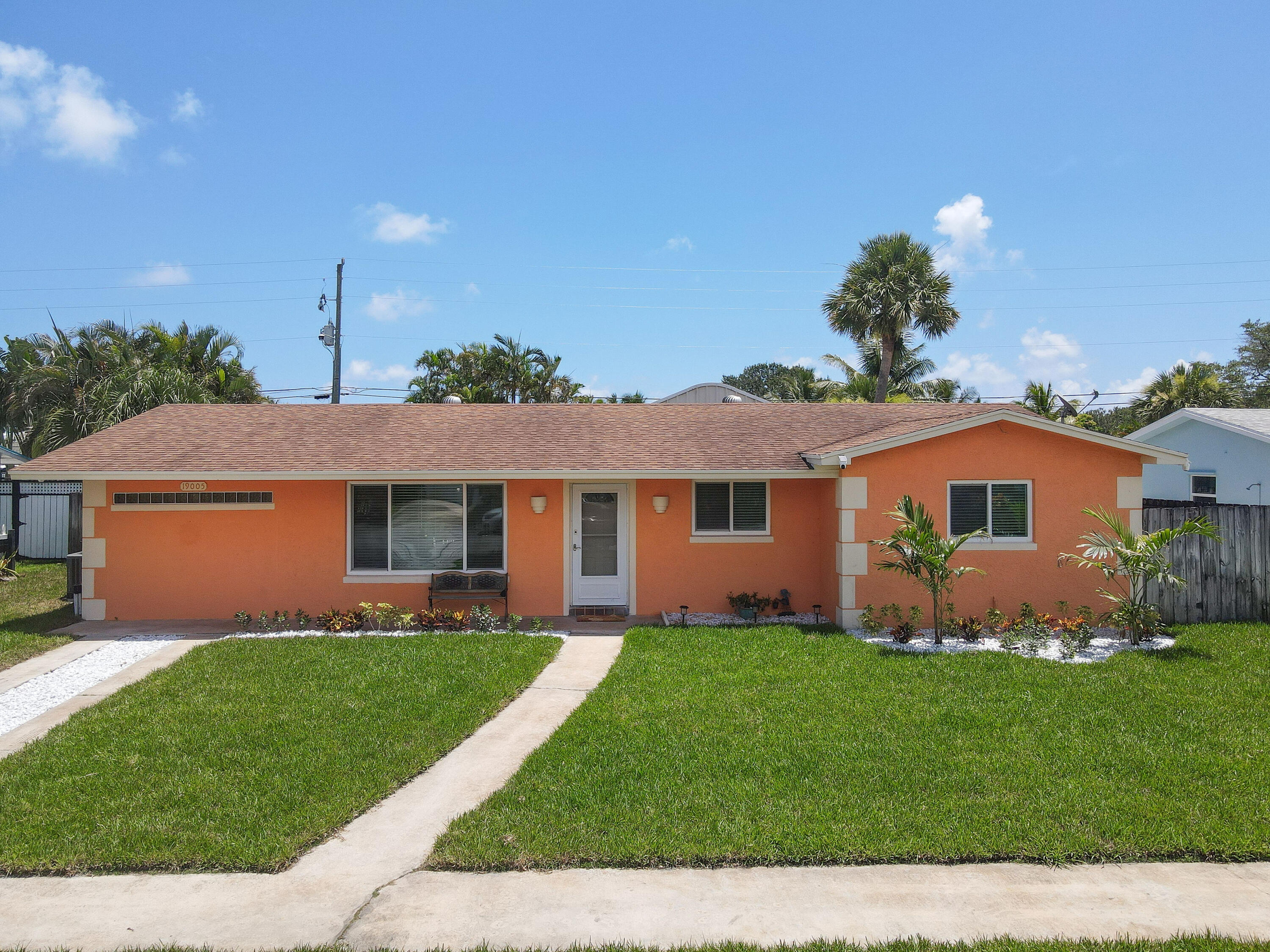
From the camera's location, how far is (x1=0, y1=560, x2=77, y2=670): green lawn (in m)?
9.80

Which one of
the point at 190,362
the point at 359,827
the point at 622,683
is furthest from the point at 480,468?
the point at 190,362

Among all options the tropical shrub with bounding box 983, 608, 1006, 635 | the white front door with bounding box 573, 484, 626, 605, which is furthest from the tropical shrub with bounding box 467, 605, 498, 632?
the tropical shrub with bounding box 983, 608, 1006, 635

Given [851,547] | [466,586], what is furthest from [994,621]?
[466,586]

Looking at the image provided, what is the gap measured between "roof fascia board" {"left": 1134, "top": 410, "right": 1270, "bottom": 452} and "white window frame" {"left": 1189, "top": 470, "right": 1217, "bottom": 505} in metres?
1.15

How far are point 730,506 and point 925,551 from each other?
10.7 feet

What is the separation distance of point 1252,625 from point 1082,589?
2.36 meters

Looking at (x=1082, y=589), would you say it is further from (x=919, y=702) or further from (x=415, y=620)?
(x=415, y=620)

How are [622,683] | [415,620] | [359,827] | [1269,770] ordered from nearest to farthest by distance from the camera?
[359,827], [1269,770], [622,683], [415,620]

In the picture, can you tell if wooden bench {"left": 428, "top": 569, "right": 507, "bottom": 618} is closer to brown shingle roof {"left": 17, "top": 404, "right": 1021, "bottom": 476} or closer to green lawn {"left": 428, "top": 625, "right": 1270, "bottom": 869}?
brown shingle roof {"left": 17, "top": 404, "right": 1021, "bottom": 476}

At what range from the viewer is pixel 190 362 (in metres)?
19.2

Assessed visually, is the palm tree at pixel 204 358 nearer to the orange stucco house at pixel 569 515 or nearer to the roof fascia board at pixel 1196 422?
the orange stucco house at pixel 569 515

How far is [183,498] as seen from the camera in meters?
11.6

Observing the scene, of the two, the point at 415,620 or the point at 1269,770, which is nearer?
the point at 1269,770

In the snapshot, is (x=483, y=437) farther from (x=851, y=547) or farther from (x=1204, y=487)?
(x=1204, y=487)
